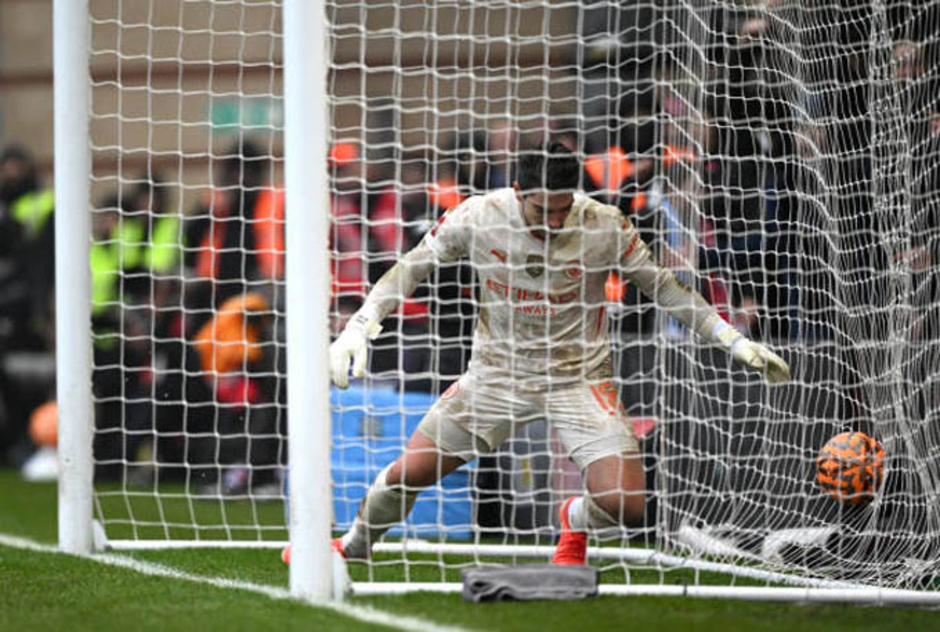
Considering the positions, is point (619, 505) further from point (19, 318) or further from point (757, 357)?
point (19, 318)

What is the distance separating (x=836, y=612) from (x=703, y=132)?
2.26m

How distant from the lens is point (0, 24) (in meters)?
16.6

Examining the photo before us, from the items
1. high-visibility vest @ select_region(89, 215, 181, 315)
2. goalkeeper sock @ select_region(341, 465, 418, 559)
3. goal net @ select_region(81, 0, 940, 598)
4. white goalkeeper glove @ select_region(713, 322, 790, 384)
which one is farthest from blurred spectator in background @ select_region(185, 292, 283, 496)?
white goalkeeper glove @ select_region(713, 322, 790, 384)

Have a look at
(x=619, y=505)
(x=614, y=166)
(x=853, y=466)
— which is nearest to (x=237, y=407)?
(x=614, y=166)

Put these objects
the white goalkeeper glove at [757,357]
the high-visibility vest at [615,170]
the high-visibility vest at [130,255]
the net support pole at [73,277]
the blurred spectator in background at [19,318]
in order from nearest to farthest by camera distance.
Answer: the white goalkeeper glove at [757,357]
the high-visibility vest at [615,170]
the net support pole at [73,277]
the high-visibility vest at [130,255]
the blurred spectator in background at [19,318]

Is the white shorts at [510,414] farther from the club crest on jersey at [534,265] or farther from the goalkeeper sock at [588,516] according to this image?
the club crest on jersey at [534,265]

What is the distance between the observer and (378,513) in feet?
21.8

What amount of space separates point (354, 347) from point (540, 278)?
81cm

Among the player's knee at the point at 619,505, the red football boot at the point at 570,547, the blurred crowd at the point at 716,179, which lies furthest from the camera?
the blurred crowd at the point at 716,179

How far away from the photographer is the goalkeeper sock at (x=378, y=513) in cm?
661

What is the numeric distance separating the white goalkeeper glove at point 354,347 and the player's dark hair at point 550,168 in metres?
0.77

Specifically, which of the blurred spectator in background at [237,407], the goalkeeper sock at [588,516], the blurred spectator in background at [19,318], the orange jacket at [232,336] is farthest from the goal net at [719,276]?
the blurred spectator in background at [19,318]

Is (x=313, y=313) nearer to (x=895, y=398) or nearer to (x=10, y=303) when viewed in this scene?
(x=895, y=398)

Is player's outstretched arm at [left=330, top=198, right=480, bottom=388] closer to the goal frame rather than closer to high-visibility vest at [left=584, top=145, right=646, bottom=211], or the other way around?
the goal frame
